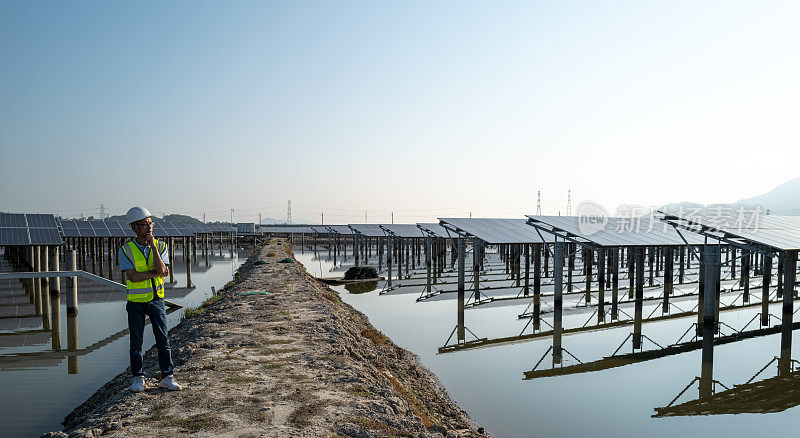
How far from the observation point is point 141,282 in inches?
272

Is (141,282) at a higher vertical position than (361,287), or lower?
higher

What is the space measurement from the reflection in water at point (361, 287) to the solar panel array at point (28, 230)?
641 inches

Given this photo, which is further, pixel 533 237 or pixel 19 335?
pixel 533 237

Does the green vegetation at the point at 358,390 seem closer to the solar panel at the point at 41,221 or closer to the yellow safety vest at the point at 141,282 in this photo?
the yellow safety vest at the point at 141,282

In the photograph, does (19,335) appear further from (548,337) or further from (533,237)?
(533,237)

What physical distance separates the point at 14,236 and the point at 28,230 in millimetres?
959

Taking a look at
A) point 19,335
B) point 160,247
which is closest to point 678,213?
point 160,247

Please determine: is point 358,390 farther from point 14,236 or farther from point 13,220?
point 13,220

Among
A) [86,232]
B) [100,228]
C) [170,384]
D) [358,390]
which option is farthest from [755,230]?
[100,228]

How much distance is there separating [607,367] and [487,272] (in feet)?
93.6

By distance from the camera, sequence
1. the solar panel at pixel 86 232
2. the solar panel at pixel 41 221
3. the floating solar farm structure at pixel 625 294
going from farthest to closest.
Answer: the solar panel at pixel 86 232
the solar panel at pixel 41 221
the floating solar farm structure at pixel 625 294

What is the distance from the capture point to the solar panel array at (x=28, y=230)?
19.6 meters

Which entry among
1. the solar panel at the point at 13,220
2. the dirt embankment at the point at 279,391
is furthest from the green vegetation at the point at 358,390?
the solar panel at the point at 13,220

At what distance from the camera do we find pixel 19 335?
16.9 m
